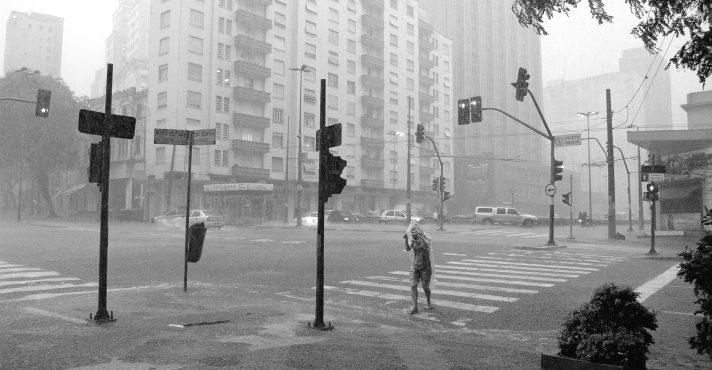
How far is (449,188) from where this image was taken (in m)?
84.2

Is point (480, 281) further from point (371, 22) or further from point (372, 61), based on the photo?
point (371, 22)

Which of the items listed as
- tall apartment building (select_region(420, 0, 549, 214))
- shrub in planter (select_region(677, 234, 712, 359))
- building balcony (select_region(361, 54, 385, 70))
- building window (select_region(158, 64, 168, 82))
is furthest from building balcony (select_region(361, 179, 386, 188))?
shrub in planter (select_region(677, 234, 712, 359))

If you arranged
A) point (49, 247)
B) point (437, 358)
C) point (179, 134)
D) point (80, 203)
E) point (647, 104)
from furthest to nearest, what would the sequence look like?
point (647, 104), point (80, 203), point (49, 247), point (179, 134), point (437, 358)

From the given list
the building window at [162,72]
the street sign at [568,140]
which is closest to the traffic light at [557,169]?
the street sign at [568,140]

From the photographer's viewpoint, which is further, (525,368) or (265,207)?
(265,207)

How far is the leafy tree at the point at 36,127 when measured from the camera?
5012 cm

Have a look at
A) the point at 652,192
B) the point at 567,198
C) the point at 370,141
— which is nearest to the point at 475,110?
the point at 652,192

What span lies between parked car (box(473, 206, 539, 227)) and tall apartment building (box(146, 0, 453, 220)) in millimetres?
11144

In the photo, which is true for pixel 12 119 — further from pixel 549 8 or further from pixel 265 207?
pixel 549 8

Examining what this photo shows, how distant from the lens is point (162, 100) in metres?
49.8

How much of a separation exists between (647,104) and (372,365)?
592 feet

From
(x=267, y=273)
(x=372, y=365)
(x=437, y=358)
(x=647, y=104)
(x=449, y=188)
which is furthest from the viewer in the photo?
(x=647, y=104)

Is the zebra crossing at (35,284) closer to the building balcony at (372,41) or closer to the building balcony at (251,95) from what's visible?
the building balcony at (251,95)

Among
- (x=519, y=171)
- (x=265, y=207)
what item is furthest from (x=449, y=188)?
(x=265, y=207)
